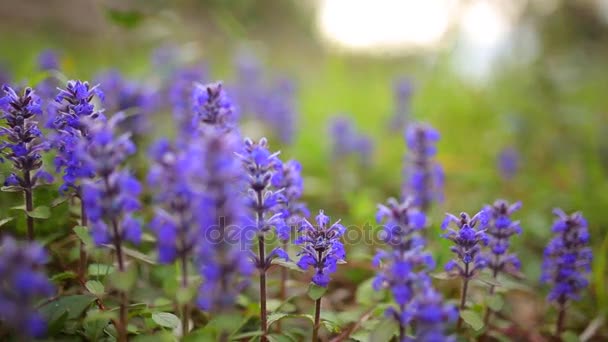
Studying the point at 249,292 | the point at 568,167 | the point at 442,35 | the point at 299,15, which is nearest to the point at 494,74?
the point at 442,35

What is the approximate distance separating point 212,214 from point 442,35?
10887 mm

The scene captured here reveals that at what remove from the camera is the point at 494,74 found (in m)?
11.0

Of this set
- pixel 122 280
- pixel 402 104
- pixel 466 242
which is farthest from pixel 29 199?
pixel 402 104

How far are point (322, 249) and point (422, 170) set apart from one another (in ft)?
6.36

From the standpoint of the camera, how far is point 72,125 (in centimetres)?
217

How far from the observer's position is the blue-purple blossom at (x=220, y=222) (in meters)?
1.57

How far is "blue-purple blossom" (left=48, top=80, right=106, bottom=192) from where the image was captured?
7.00 ft

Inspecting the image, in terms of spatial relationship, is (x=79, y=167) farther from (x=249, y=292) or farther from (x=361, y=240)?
(x=361, y=240)

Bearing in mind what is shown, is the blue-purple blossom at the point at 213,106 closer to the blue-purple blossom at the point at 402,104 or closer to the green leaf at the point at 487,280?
the green leaf at the point at 487,280

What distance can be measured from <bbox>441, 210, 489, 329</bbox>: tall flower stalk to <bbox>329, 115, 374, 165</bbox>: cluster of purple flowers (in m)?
3.50

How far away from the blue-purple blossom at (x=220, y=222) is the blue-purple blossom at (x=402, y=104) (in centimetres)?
483

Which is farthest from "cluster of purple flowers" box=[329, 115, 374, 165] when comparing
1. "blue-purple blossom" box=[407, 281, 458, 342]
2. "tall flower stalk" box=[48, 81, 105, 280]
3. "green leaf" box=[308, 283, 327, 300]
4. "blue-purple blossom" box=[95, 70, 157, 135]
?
"blue-purple blossom" box=[407, 281, 458, 342]

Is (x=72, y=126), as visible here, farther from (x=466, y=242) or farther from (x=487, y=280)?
(x=487, y=280)

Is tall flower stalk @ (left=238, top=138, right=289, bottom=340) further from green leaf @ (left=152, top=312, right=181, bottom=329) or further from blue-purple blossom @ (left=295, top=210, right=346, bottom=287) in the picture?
green leaf @ (left=152, top=312, right=181, bottom=329)
